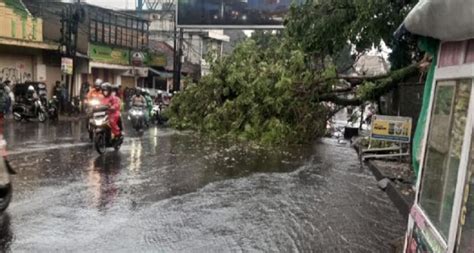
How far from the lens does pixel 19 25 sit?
26.4 metres

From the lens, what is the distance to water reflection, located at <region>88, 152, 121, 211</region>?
27.4 feet

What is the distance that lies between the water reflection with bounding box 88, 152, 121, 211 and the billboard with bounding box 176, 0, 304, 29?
18.8m

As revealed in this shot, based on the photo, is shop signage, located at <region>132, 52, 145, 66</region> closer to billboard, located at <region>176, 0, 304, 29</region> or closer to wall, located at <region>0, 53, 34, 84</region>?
billboard, located at <region>176, 0, 304, 29</region>

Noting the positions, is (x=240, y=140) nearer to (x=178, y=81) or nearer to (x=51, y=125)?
(x=51, y=125)

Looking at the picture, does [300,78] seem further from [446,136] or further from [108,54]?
[108,54]

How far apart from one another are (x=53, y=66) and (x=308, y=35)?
712 inches

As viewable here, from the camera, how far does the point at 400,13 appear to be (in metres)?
15.4

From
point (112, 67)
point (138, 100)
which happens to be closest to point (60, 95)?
point (138, 100)

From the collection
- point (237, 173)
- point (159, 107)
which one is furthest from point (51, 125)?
point (237, 173)

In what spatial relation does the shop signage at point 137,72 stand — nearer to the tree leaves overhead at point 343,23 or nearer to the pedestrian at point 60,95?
the pedestrian at point 60,95

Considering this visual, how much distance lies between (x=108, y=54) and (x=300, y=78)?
68.6 ft

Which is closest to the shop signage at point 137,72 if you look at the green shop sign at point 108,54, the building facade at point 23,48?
the green shop sign at point 108,54

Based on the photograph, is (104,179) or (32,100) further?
(32,100)

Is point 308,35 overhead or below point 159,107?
overhead
